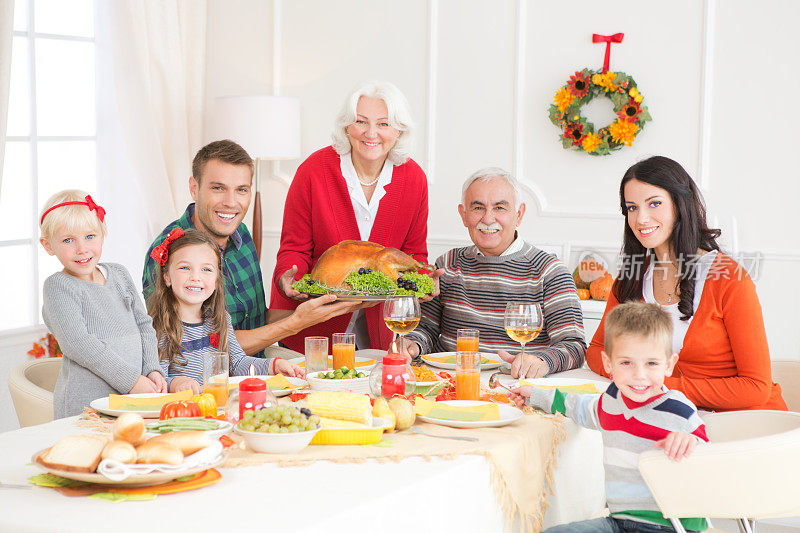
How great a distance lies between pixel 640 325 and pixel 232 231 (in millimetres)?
1570

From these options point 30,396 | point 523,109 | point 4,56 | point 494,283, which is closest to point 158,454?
point 30,396

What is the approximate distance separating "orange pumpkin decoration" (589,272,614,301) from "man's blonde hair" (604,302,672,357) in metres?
2.60

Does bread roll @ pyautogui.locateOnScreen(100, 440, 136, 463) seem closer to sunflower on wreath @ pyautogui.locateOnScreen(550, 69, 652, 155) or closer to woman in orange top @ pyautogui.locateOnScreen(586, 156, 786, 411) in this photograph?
woman in orange top @ pyautogui.locateOnScreen(586, 156, 786, 411)

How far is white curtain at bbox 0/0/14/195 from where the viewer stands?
377cm

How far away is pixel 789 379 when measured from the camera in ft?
8.41

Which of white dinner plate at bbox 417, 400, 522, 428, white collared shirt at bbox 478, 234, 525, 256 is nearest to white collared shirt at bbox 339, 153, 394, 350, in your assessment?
white collared shirt at bbox 478, 234, 525, 256

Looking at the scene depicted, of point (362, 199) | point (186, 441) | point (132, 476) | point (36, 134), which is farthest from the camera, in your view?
point (36, 134)

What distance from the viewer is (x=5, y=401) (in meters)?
4.17

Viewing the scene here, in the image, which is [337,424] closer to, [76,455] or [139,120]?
[76,455]

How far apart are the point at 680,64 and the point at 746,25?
373mm

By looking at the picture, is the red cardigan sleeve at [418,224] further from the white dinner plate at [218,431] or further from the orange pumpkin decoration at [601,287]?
the white dinner plate at [218,431]

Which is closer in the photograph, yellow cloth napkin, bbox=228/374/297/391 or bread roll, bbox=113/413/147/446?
bread roll, bbox=113/413/147/446

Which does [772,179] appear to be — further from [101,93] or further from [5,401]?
[5,401]

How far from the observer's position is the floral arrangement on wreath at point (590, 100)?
14.9 ft
